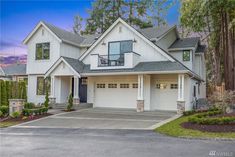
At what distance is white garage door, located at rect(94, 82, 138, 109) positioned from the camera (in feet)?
71.3

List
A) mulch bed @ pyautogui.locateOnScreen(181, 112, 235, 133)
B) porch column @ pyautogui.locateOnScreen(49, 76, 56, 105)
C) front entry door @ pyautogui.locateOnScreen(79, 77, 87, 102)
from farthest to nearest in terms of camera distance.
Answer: front entry door @ pyautogui.locateOnScreen(79, 77, 87, 102) < porch column @ pyautogui.locateOnScreen(49, 76, 56, 105) < mulch bed @ pyautogui.locateOnScreen(181, 112, 235, 133)

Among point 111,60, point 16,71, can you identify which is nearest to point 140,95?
point 111,60

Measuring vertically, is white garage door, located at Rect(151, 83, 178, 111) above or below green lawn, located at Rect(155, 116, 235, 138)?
above

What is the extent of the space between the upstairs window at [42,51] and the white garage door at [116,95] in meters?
5.77

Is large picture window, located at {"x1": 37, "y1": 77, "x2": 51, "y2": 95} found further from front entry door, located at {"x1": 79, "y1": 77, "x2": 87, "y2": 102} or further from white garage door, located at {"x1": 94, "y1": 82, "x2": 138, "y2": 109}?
white garage door, located at {"x1": 94, "y1": 82, "x2": 138, "y2": 109}

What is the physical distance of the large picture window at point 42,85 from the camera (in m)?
24.2

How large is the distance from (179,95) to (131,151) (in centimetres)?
1158

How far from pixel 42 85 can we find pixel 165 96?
37.5 feet

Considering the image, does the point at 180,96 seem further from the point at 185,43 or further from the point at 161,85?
the point at 185,43

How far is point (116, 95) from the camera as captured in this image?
73.2ft

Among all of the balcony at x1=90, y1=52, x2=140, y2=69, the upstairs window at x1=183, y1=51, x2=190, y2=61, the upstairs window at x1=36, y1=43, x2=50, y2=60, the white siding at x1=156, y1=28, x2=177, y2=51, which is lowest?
the balcony at x1=90, y1=52, x2=140, y2=69

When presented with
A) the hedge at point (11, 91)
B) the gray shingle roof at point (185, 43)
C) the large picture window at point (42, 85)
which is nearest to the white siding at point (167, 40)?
the gray shingle roof at point (185, 43)
